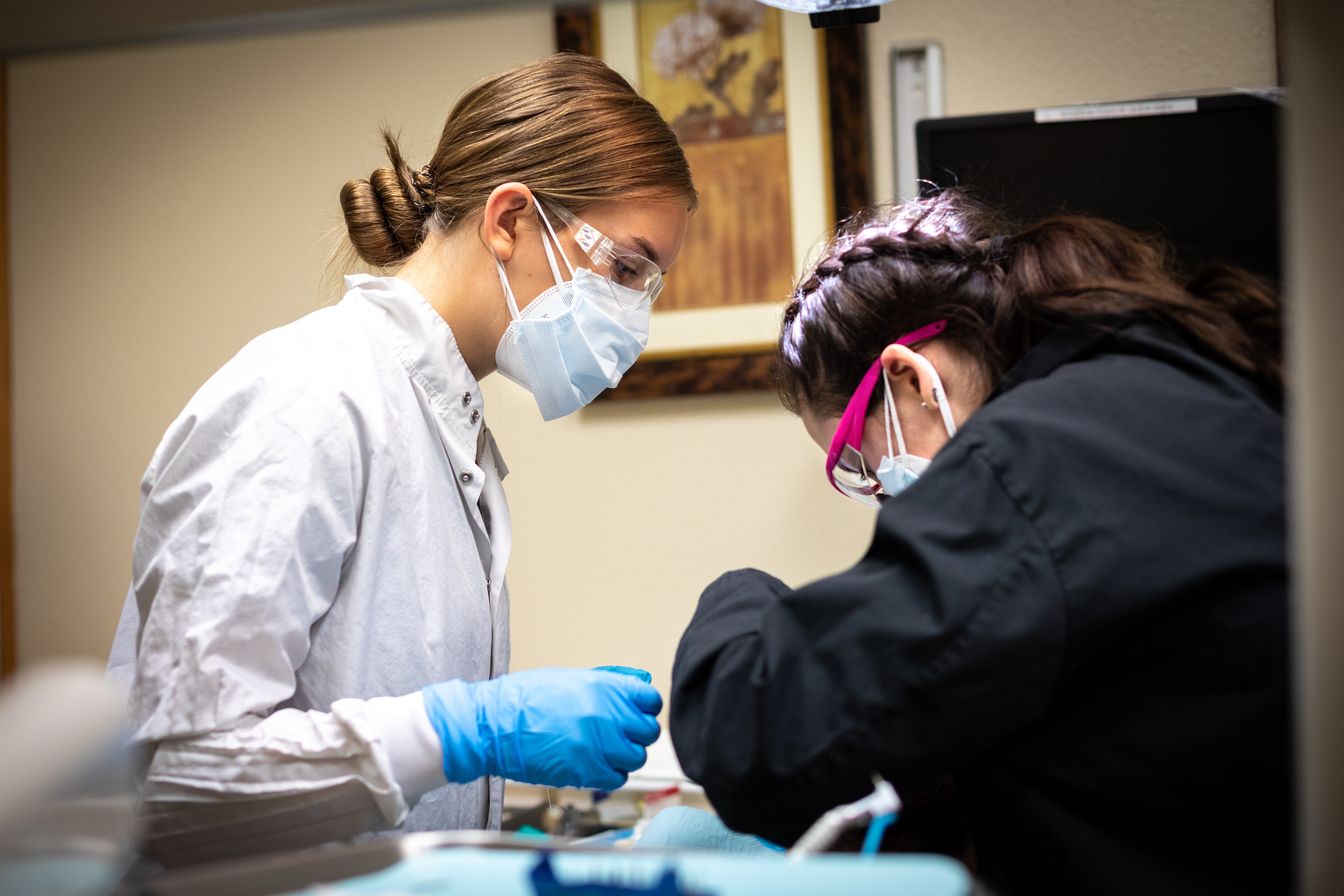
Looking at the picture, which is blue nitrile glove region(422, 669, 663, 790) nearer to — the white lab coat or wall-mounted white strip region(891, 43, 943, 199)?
the white lab coat

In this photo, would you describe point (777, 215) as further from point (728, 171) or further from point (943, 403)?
point (943, 403)

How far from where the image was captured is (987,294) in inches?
36.5

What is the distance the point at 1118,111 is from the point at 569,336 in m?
0.95

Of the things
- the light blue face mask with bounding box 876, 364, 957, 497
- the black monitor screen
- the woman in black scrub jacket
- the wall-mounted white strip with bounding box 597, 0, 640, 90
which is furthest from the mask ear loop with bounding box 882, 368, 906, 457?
the wall-mounted white strip with bounding box 597, 0, 640, 90

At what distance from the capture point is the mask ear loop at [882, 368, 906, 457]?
0.97 meters

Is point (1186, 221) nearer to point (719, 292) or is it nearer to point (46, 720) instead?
point (719, 292)

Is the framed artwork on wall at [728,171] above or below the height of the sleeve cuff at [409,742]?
above

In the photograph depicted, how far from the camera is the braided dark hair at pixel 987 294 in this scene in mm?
758

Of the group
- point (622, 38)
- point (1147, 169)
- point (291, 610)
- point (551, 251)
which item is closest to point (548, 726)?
point (291, 610)

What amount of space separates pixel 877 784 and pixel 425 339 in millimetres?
691

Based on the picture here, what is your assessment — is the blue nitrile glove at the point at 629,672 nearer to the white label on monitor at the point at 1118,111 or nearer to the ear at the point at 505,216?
the ear at the point at 505,216

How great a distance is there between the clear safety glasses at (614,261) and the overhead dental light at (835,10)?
1.07ft

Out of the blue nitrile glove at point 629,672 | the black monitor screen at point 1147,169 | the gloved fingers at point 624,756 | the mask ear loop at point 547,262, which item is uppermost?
the black monitor screen at point 1147,169

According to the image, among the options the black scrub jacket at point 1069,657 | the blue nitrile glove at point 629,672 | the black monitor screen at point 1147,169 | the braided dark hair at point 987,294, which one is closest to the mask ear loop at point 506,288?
the braided dark hair at point 987,294
